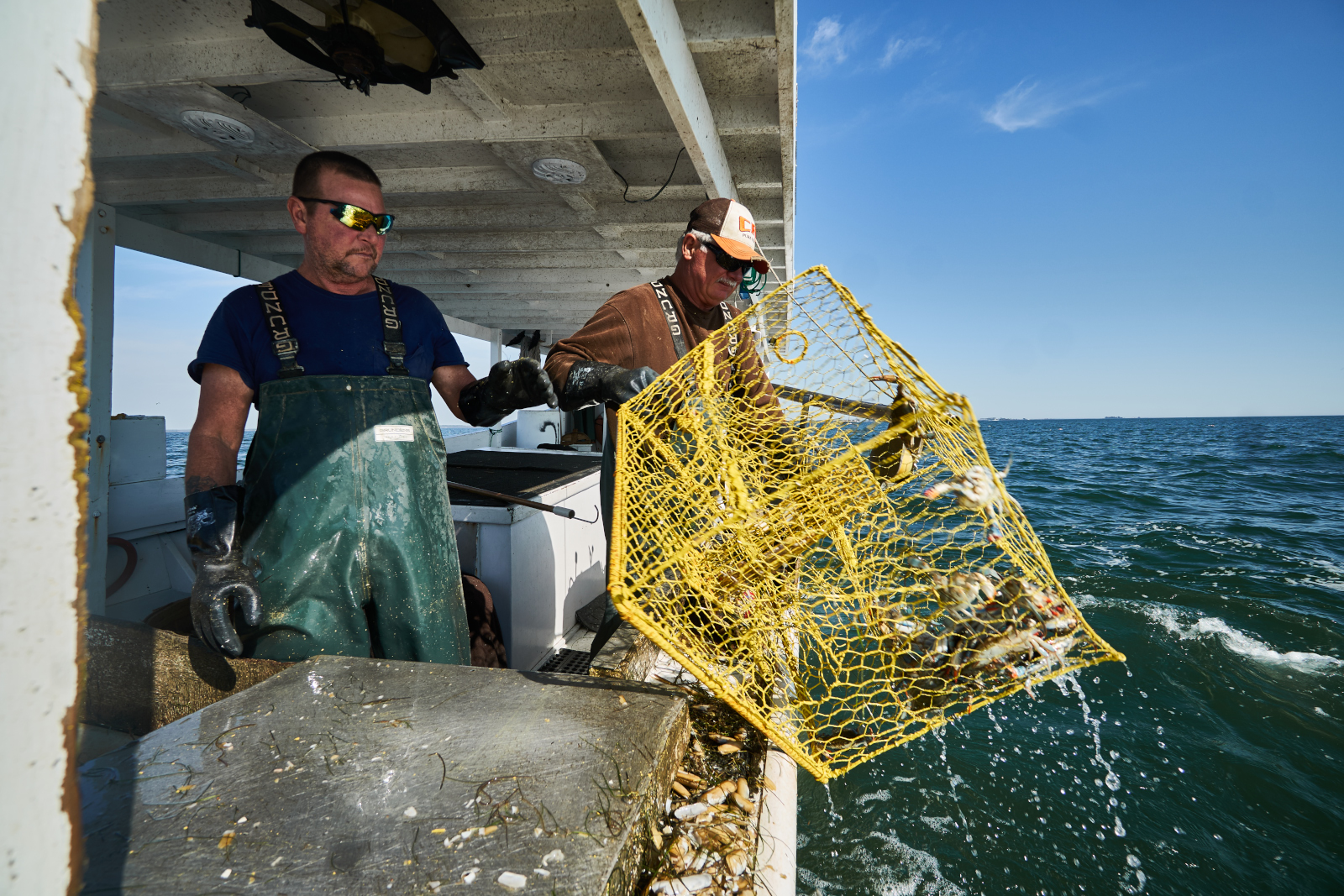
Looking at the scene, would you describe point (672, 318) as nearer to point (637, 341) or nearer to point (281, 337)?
point (637, 341)

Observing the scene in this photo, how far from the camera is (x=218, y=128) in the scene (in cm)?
365

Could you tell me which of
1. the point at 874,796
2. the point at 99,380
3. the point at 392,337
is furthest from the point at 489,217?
the point at 874,796

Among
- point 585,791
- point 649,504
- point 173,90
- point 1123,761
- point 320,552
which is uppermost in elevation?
point 173,90

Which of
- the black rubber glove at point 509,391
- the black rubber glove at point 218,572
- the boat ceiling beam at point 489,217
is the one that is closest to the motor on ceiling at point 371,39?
the black rubber glove at point 509,391

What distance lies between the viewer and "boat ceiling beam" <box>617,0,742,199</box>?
2.61 m

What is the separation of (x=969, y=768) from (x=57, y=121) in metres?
4.79

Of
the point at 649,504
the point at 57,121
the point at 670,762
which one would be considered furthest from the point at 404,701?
the point at 57,121

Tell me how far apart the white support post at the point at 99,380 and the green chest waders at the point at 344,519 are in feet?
9.83

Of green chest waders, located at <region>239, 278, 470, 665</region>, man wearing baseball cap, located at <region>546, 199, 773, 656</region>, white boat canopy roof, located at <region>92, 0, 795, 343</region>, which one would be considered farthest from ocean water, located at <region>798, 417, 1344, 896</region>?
white boat canopy roof, located at <region>92, 0, 795, 343</region>

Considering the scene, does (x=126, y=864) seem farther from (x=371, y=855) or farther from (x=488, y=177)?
(x=488, y=177)

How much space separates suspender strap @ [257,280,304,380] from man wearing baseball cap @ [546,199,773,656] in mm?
935

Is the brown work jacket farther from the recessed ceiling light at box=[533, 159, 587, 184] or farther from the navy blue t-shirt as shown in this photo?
the recessed ceiling light at box=[533, 159, 587, 184]

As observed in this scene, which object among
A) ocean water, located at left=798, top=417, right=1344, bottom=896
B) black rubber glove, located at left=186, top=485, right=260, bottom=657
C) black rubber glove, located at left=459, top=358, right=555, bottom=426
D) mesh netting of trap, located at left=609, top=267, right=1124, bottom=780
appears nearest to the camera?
mesh netting of trap, located at left=609, top=267, right=1124, bottom=780

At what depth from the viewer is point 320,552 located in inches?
79.4
